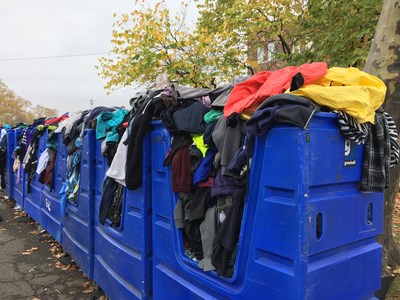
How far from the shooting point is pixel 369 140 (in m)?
2.28

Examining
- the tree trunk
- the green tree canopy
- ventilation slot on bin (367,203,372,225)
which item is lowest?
ventilation slot on bin (367,203,372,225)

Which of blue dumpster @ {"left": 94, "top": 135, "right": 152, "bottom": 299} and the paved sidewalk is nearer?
blue dumpster @ {"left": 94, "top": 135, "right": 152, "bottom": 299}

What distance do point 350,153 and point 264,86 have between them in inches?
26.4

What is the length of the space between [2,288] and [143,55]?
721cm

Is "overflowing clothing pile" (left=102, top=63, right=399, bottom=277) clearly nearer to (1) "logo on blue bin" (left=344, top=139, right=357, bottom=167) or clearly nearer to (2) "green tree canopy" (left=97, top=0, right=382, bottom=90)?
(1) "logo on blue bin" (left=344, top=139, right=357, bottom=167)

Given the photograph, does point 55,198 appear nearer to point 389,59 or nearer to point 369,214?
point 369,214

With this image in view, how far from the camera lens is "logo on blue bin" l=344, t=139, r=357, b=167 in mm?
2111

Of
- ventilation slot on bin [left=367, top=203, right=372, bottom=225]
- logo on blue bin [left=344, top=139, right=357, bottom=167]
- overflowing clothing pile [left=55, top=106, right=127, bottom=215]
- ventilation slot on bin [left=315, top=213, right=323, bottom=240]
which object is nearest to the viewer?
ventilation slot on bin [left=315, top=213, right=323, bottom=240]

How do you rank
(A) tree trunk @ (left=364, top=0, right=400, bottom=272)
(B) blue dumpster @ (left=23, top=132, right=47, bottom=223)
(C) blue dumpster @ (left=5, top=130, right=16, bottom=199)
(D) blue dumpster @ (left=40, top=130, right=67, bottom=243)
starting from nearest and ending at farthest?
(A) tree trunk @ (left=364, top=0, right=400, bottom=272)
(D) blue dumpster @ (left=40, top=130, right=67, bottom=243)
(B) blue dumpster @ (left=23, top=132, right=47, bottom=223)
(C) blue dumpster @ (left=5, top=130, right=16, bottom=199)

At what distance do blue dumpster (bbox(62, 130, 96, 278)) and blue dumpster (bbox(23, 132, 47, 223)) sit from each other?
199 cm

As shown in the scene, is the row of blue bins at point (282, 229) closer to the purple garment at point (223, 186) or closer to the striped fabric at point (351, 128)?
the striped fabric at point (351, 128)

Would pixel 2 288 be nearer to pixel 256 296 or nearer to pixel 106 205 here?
pixel 106 205

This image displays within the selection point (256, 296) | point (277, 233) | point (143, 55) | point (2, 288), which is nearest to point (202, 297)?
point (256, 296)

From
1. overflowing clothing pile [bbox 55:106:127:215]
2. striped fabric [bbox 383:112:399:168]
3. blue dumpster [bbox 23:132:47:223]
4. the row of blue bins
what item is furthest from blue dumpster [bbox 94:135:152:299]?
blue dumpster [bbox 23:132:47:223]
